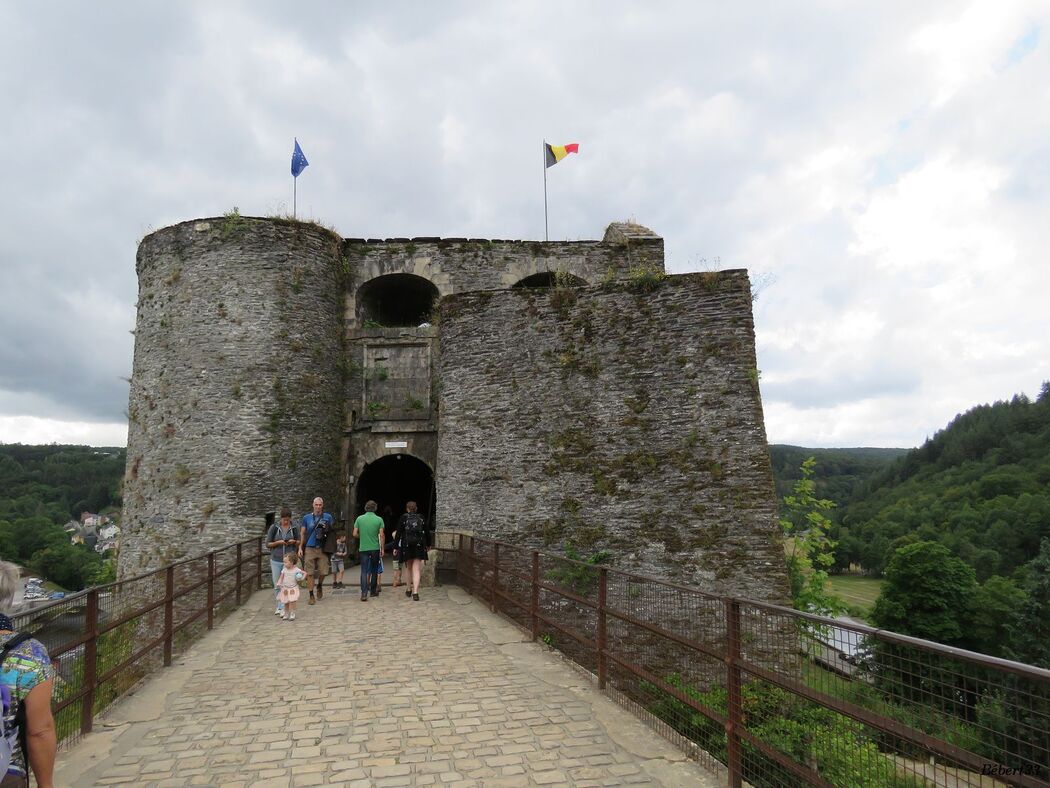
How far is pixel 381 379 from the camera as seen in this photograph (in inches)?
618

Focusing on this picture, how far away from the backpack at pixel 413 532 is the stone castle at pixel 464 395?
1.93 m

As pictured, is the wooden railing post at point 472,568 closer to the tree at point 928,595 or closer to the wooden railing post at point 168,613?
the wooden railing post at point 168,613

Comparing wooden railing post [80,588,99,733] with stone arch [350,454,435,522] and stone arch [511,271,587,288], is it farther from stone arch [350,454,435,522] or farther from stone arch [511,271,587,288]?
stone arch [350,454,435,522]

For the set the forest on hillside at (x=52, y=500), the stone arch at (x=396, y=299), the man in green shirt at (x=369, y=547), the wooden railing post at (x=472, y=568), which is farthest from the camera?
the forest on hillside at (x=52, y=500)

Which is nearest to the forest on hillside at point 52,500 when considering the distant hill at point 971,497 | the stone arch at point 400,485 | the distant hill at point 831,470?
the stone arch at point 400,485

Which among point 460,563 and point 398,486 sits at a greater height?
point 398,486

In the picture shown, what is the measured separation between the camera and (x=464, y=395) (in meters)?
12.6

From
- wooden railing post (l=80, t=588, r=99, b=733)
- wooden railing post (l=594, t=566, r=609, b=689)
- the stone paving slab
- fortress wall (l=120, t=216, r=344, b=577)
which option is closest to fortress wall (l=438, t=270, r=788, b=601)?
fortress wall (l=120, t=216, r=344, b=577)

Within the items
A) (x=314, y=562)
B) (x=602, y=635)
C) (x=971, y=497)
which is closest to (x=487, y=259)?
(x=314, y=562)

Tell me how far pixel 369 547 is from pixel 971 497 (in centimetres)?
7396

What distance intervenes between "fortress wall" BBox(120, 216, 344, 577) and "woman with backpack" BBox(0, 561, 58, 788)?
11.0 meters

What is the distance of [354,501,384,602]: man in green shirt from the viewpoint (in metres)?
10.1

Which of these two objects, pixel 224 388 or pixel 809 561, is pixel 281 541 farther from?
pixel 809 561

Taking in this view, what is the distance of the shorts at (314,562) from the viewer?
391 inches
